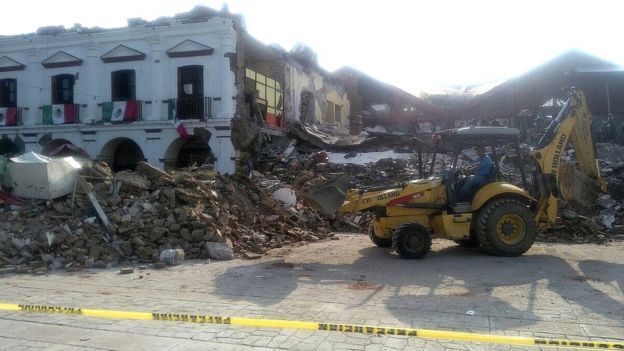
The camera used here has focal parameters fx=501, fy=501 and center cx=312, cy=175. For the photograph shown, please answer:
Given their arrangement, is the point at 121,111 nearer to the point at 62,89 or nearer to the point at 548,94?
the point at 62,89

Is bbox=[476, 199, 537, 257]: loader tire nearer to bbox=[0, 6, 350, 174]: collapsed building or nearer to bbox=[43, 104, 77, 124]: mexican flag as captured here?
bbox=[0, 6, 350, 174]: collapsed building

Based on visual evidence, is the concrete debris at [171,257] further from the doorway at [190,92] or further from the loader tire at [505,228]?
the doorway at [190,92]

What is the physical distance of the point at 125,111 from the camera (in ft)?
74.7

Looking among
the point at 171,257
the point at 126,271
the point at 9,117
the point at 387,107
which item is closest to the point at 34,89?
the point at 9,117

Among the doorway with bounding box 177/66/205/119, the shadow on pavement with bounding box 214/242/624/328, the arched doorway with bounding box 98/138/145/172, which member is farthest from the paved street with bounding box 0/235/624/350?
the arched doorway with bounding box 98/138/145/172

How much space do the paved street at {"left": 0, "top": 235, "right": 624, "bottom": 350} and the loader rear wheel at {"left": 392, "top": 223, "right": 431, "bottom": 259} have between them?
20 centimetres

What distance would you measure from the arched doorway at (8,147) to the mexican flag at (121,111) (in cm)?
556

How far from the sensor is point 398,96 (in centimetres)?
3591

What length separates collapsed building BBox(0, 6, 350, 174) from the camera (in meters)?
21.9

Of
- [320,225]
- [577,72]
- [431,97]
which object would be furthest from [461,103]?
[320,225]

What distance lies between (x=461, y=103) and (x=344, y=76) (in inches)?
350

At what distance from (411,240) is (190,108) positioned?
605 inches

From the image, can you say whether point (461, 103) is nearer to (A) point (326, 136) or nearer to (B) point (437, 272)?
(A) point (326, 136)

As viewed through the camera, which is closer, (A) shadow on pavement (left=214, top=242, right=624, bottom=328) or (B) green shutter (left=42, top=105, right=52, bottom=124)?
(A) shadow on pavement (left=214, top=242, right=624, bottom=328)
